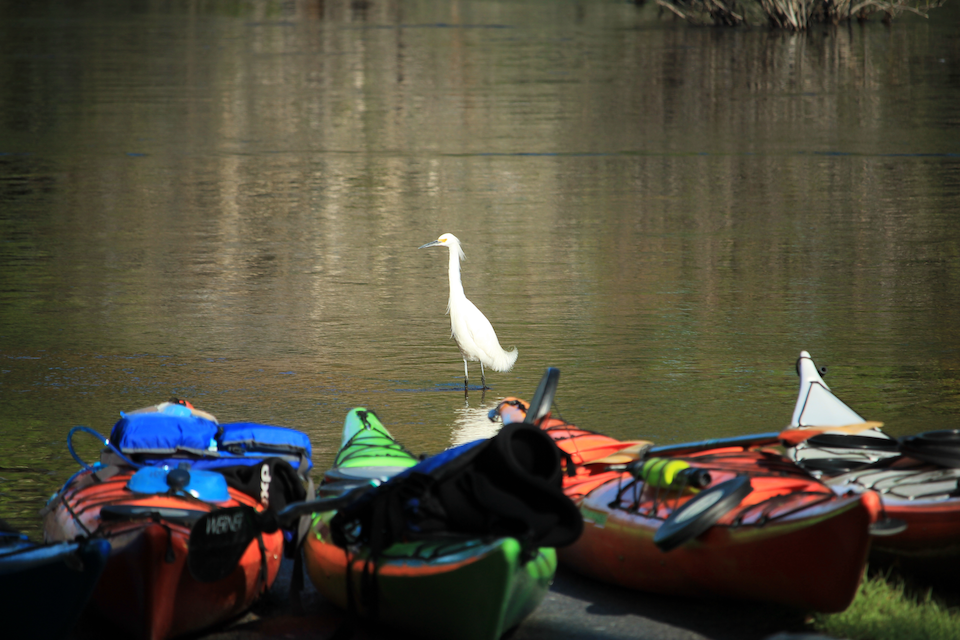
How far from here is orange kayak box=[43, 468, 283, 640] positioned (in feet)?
14.1

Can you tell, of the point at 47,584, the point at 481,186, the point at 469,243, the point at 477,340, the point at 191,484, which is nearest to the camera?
the point at 47,584

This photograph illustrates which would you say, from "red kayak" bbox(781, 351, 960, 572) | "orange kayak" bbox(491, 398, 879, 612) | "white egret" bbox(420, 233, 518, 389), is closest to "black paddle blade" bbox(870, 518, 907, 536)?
"red kayak" bbox(781, 351, 960, 572)

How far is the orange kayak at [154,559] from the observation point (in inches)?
A: 169

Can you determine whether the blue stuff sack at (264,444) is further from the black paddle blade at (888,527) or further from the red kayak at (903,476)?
the black paddle blade at (888,527)

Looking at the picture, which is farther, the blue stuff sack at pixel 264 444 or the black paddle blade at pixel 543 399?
the black paddle blade at pixel 543 399

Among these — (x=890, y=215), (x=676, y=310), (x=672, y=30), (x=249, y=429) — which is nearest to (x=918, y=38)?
(x=672, y=30)

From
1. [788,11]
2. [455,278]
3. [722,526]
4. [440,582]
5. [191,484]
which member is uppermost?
[788,11]

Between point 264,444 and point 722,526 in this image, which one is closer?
point 722,526

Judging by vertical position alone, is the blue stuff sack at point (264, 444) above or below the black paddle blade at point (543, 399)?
below

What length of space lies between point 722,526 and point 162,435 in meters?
2.53

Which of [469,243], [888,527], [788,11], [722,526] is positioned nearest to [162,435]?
[722,526]

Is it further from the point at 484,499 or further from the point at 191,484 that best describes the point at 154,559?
the point at 484,499

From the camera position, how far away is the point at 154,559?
4.27 meters

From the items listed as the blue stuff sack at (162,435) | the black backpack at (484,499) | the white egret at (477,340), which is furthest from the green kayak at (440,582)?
the white egret at (477,340)
